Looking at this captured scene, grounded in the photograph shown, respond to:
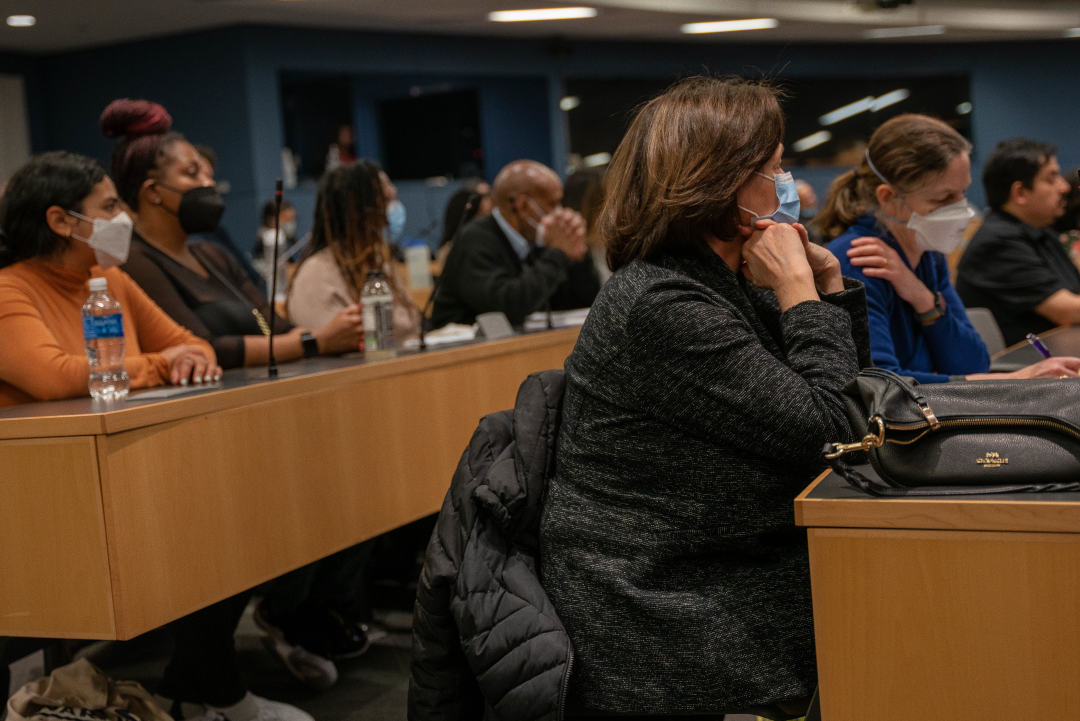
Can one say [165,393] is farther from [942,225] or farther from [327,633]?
[942,225]

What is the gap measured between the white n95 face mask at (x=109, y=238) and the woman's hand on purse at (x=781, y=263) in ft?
4.64

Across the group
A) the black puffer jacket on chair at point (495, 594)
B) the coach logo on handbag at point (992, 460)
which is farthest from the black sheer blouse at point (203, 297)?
the coach logo on handbag at point (992, 460)

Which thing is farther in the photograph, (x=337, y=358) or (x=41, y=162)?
(x=337, y=358)

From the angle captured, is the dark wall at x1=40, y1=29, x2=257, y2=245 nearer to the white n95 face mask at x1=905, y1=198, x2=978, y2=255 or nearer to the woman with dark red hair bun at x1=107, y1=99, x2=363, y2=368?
the woman with dark red hair bun at x1=107, y1=99, x2=363, y2=368

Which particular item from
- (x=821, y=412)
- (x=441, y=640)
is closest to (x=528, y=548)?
(x=441, y=640)

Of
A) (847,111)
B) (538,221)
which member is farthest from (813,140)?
(538,221)

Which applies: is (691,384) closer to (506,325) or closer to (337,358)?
(337,358)

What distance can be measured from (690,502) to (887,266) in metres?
1.02

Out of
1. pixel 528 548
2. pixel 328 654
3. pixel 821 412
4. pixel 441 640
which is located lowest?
pixel 328 654

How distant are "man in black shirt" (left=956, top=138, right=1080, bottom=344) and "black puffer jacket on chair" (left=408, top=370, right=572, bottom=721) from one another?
2552 mm

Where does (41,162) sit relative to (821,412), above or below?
above

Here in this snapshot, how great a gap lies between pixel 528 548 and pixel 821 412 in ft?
1.47

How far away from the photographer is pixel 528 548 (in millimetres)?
1401

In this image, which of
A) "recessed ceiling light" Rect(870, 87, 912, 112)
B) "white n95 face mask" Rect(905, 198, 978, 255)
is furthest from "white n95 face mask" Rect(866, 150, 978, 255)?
"recessed ceiling light" Rect(870, 87, 912, 112)
